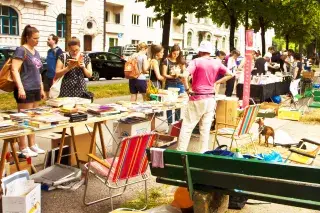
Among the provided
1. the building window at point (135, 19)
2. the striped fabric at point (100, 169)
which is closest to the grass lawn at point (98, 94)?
the striped fabric at point (100, 169)

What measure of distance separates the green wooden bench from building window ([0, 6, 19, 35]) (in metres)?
31.2

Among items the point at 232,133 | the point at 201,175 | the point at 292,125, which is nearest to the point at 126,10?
the point at 292,125

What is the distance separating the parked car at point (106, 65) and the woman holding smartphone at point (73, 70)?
15.4 metres

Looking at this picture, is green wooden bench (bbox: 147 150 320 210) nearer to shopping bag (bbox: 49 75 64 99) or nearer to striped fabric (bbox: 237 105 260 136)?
shopping bag (bbox: 49 75 64 99)

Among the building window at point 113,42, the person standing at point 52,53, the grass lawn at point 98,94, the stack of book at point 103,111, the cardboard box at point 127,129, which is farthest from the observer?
the building window at point 113,42

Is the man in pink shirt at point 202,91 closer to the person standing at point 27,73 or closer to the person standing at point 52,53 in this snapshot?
the person standing at point 27,73

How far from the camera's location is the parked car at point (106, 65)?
21973 millimetres

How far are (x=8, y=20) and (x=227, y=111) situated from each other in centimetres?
2768

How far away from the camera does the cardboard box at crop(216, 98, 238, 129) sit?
27.8 feet

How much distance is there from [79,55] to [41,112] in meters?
1.15

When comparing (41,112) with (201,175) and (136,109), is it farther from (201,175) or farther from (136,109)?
(201,175)

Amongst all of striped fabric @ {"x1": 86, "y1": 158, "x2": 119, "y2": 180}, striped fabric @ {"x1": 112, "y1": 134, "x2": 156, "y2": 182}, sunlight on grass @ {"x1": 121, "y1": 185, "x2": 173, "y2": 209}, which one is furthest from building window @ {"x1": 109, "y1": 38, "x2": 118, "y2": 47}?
striped fabric @ {"x1": 112, "y1": 134, "x2": 156, "y2": 182}

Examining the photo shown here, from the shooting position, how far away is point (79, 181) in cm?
552

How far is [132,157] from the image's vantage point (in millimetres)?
4402
